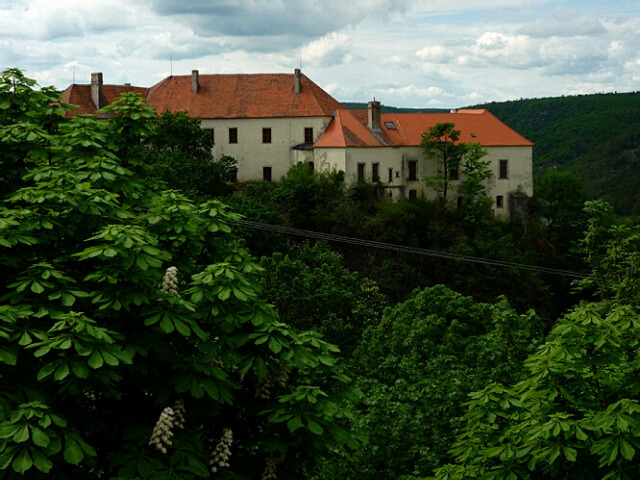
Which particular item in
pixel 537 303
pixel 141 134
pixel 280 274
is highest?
pixel 141 134

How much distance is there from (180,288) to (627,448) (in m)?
6.09

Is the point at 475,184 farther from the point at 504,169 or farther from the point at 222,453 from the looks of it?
the point at 222,453

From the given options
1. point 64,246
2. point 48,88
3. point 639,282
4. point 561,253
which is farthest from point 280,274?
point 561,253

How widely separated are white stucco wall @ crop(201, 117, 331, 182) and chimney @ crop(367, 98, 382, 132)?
308 centimetres

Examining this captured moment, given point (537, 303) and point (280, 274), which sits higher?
point (280, 274)

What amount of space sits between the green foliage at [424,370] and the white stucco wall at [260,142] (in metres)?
36.1

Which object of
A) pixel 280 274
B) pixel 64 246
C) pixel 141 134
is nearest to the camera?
pixel 64 246

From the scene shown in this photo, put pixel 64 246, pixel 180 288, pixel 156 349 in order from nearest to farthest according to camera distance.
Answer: pixel 156 349, pixel 64 246, pixel 180 288

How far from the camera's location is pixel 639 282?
24.1 m

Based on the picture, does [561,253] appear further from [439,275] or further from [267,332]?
[267,332]

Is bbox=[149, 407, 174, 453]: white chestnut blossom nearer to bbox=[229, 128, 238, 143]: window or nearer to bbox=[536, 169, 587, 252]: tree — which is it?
bbox=[229, 128, 238, 143]: window

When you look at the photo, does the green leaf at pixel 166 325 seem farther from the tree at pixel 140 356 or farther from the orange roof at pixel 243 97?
the orange roof at pixel 243 97

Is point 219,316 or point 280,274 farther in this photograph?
point 280,274

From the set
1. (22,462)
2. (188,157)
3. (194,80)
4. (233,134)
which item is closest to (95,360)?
(22,462)
